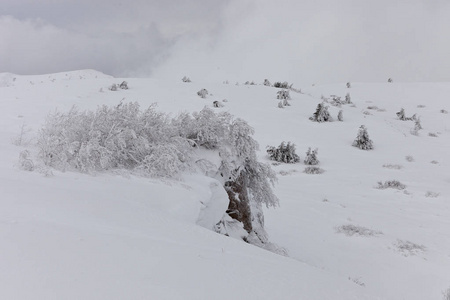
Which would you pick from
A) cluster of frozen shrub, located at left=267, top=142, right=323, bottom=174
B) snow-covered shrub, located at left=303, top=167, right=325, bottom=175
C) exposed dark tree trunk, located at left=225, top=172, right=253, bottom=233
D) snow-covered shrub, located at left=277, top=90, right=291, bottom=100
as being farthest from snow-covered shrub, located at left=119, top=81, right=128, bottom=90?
exposed dark tree trunk, located at left=225, top=172, right=253, bottom=233

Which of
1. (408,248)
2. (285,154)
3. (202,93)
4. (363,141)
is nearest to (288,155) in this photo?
(285,154)

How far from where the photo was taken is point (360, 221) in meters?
8.64

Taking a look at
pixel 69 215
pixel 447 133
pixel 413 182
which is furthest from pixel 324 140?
pixel 69 215

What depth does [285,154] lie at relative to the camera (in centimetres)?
1404

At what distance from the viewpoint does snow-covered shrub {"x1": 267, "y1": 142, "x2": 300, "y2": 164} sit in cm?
1397

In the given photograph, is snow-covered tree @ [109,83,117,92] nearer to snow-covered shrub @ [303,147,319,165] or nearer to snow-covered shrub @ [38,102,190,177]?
snow-covered shrub @ [303,147,319,165]

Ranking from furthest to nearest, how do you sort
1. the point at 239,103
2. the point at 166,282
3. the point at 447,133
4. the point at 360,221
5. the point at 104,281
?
the point at 239,103 → the point at 447,133 → the point at 360,221 → the point at 166,282 → the point at 104,281

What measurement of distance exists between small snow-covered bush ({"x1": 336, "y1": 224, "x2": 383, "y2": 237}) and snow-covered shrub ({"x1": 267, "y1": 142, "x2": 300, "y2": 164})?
19.1 feet

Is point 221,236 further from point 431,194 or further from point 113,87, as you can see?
point 113,87

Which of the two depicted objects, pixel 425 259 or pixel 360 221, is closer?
pixel 425 259

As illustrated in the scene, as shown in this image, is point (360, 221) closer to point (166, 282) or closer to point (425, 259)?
point (425, 259)

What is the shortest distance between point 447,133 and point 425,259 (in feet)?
48.0

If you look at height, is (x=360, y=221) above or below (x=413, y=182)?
below

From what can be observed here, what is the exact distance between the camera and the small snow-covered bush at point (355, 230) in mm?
7883
